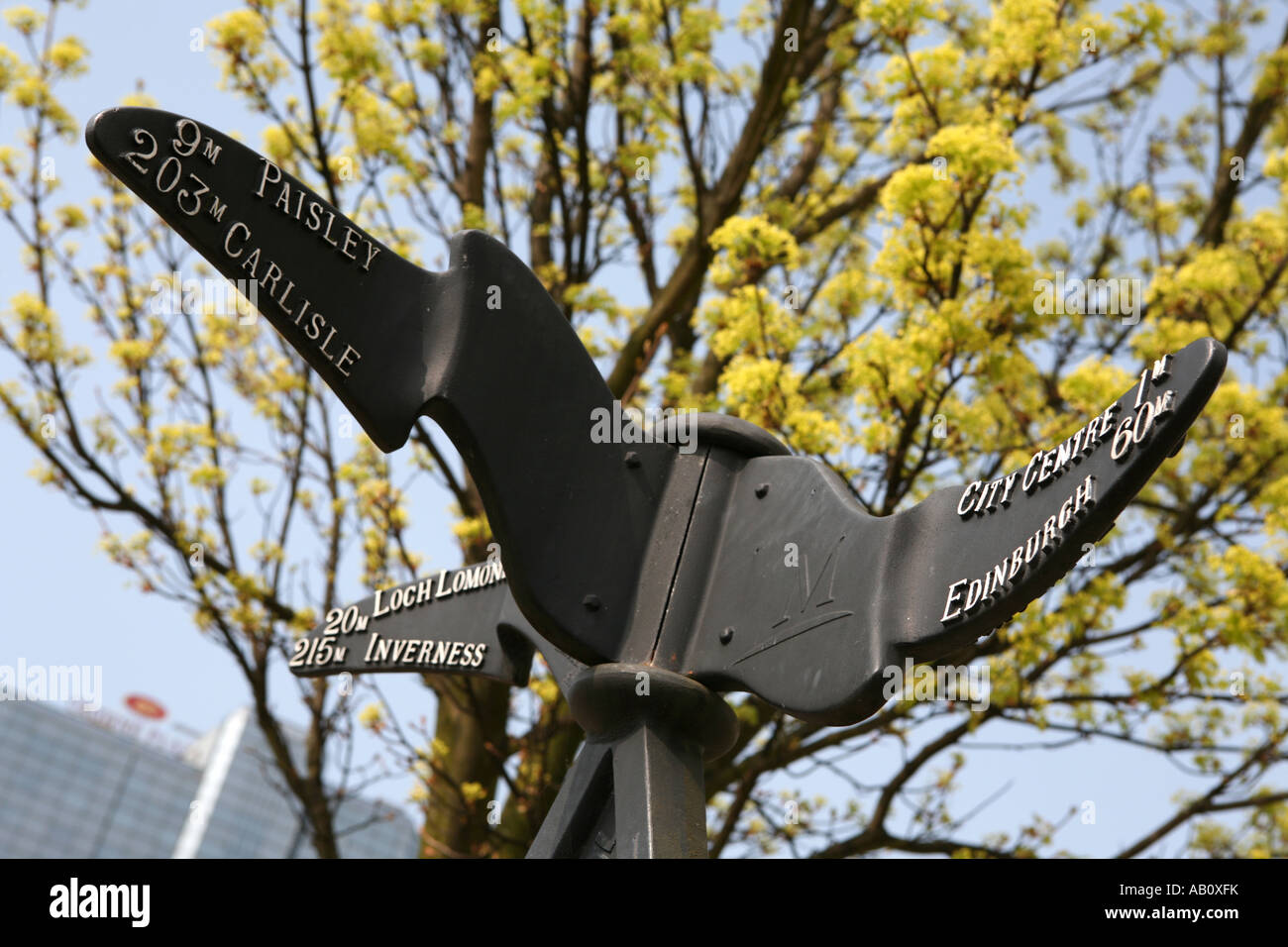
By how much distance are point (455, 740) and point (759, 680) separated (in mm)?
5274

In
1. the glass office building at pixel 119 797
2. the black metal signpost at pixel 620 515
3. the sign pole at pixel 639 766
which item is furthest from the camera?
the glass office building at pixel 119 797

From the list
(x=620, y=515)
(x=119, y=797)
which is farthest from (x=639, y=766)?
(x=119, y=797)

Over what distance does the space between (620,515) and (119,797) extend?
4101 inches

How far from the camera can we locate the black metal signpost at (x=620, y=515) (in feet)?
8.15

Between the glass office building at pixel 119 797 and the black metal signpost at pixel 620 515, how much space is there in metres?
91.2

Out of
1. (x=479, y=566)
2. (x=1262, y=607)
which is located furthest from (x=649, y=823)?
(x=1262, y=607)

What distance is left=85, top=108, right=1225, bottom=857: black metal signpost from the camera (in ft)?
8.15

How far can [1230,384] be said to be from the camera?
7.32 meters

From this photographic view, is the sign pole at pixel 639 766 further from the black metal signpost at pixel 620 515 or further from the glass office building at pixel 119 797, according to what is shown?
the glass office building at pixel 119 797

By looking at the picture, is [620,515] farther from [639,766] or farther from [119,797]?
[119,797]

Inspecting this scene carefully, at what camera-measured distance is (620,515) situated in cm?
293

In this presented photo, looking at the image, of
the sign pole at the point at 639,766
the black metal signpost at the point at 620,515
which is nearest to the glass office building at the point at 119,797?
the sign pole at the point at 639,766

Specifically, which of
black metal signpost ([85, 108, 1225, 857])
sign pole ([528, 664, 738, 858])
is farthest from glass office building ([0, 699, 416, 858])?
black metal signpost ([85, 108, 1225, 857])

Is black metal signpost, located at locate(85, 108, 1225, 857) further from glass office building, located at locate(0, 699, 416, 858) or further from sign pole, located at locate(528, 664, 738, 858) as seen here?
glass office building, located at locate(0, 699, 416, 858)
